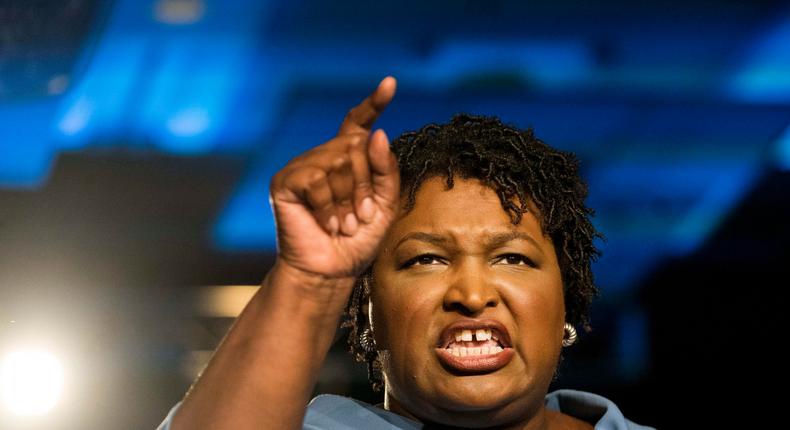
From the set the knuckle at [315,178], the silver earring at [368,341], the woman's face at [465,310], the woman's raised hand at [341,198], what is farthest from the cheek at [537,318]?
the knuckle at [315,178]

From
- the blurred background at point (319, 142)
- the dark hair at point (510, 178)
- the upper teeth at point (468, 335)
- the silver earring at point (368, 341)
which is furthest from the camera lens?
the blurred background at point (319, 142)

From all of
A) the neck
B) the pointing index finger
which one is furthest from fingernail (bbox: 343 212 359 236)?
the neck

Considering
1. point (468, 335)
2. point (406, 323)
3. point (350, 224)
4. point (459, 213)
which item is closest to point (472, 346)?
point (468, 335)

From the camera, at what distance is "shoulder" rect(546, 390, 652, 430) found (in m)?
2.18

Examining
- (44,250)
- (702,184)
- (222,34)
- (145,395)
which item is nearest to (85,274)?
(44,250)

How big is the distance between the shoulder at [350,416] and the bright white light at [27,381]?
1.41 meters

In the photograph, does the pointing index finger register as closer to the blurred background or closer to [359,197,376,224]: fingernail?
[359,197,376,224]: fingernail

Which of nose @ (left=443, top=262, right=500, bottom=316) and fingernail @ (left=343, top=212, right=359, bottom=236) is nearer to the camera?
fingernail @ (left=343, top=212, right=359, bottom=236)

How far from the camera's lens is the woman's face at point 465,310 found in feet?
6.07

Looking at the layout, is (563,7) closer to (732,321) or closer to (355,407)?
(732,321)

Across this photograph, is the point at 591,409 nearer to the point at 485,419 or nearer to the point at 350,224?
the point at 485,419

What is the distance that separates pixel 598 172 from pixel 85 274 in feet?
5.09

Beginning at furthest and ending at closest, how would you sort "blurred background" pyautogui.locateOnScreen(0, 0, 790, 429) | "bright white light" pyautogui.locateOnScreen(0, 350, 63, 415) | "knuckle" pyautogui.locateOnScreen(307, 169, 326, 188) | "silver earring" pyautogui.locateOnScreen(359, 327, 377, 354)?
1. "bright white light" pyautogui.locateOnScreen(0, 350, 63, 415)
2. "blurred background" pyautogui.locateOnScreen(0, 0, 790, 429)
3. "silver earring" pyautogui.locateOnScreen(359, 327, 377, 354)
4. "knuckle" pyautogui.locateOnScreen(307, 169, 326, 188)

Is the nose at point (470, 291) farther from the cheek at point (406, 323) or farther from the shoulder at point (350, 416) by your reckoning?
the shoulder at point (350, 416)
